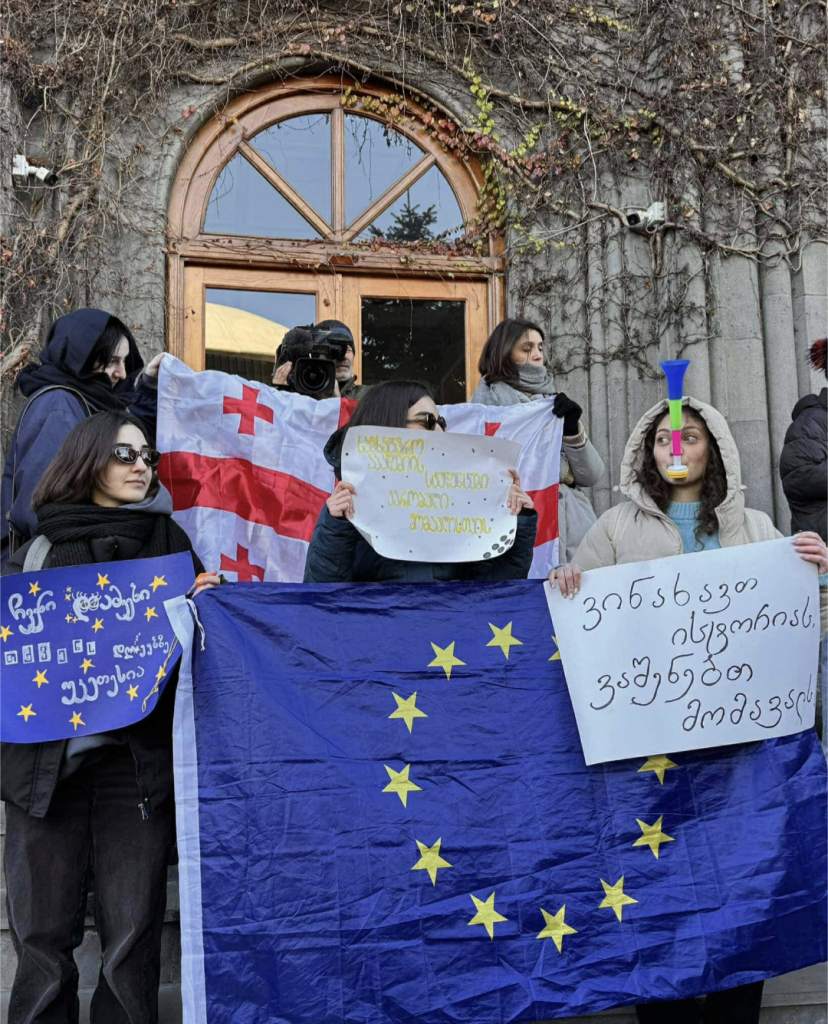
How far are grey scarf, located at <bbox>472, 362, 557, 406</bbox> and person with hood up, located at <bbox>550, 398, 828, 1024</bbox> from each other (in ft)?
2.92

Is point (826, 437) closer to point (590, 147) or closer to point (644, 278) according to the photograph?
point (644, 278)

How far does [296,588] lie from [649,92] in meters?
4.04

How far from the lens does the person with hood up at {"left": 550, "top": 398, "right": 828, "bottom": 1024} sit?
11.1 feet

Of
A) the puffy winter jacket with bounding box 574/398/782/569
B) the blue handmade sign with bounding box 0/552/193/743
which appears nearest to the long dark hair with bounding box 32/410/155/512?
the blue handmade sign with bounding box 0/552/193/743

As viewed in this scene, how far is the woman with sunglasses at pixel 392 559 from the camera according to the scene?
3031mm

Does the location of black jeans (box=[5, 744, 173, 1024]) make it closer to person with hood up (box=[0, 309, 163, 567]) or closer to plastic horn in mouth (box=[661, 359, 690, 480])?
person with hood up (box=[0, 309, 163, 567])

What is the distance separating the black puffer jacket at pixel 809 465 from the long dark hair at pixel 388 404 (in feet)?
6.59

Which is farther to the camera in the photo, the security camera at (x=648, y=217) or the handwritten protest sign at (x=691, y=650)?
the security camera at (x=648, y=217)

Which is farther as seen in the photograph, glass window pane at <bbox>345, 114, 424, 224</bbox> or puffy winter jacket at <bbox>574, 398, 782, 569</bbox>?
glass window pane at <bbox>345, 114, 424, 224</bbox>

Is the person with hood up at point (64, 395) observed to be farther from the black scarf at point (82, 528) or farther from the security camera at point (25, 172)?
the security camera at point (25, 172)

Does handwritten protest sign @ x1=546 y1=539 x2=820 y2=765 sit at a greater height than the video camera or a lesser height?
lesser

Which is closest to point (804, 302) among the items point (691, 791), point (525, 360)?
point (525, 360)

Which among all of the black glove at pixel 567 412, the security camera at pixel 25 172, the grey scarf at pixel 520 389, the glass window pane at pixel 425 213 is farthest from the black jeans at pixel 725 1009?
the security camera at pixel 25 172

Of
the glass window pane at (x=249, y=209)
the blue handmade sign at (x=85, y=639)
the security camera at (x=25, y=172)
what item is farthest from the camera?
the glass window pane at (x=249, y=209)
